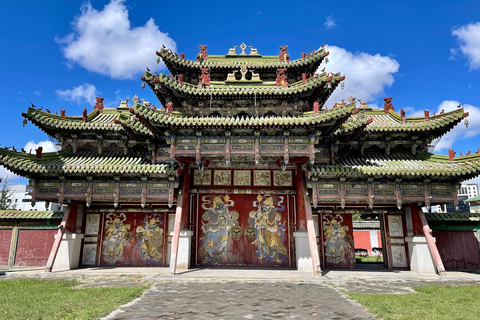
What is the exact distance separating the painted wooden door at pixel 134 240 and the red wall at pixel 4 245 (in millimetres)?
5225

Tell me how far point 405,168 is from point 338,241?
5040 mm

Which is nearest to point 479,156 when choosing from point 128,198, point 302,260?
point 302,260

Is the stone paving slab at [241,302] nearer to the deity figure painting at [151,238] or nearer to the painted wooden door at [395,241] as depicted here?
the deity figure painting at [151,238]

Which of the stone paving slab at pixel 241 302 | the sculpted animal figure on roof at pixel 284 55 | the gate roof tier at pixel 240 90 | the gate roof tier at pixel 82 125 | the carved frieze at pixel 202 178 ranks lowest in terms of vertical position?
the stone paving slab at pixel 241 302

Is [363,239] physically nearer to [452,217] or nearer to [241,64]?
[452,217]

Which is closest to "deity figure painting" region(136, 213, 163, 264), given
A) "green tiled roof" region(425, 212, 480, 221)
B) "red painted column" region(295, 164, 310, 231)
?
"red painted column" region(295, 164, 310, 231)

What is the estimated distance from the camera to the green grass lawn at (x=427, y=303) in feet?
24.8

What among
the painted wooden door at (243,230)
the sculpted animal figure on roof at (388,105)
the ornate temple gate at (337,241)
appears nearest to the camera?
the painted wooden door at (243,230)

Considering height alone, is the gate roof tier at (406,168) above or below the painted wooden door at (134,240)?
above

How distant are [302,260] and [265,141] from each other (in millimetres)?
5715

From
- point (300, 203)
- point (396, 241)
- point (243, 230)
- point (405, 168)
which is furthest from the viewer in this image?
point (396, 241)

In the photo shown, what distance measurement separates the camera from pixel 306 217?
1411cm

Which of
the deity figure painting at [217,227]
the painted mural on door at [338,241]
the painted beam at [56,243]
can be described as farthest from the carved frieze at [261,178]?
the painted beam at [56,243]

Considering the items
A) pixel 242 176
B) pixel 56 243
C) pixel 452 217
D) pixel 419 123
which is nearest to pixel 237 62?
pixel 242 176
